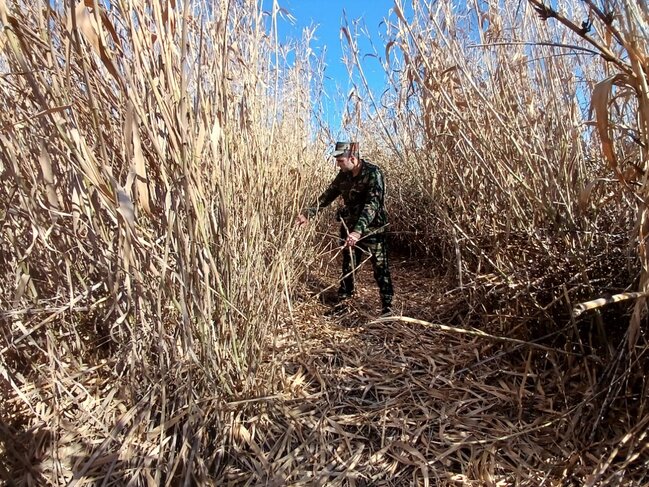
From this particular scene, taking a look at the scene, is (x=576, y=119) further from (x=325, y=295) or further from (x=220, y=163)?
(x=325, y=295)

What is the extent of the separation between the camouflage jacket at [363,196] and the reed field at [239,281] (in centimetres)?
67

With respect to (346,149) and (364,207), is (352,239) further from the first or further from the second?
(346,149)

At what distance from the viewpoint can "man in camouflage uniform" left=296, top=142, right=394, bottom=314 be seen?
199 centimetres

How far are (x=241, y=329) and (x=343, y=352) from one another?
0.59 m

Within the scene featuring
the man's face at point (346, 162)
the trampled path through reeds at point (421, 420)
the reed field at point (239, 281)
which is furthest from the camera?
the man's face at point (346, 162)

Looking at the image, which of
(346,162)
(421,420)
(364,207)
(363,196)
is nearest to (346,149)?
(346,162)

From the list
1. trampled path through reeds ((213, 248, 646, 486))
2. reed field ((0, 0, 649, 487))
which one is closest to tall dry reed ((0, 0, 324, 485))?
reed field ((0, 0, 649, 487))

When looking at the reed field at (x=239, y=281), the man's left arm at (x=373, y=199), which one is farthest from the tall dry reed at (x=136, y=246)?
the man's left arm at (x=373, y=199)

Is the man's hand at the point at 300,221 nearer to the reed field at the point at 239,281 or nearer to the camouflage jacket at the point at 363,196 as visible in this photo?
the reed field at the point at 239,281

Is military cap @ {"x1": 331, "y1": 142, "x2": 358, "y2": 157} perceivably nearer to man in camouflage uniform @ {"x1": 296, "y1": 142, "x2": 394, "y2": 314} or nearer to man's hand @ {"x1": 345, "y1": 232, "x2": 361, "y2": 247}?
man in camouflage uniform @ {"x1": 296, "y1": 142, "x2": 394, "y2": 314}

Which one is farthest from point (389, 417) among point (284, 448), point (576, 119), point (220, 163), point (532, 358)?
point (576, 119)

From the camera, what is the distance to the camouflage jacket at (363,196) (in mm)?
1985

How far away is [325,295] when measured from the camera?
219cm

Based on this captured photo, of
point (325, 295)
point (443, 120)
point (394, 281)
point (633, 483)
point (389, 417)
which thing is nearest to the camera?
point (633, 483)
